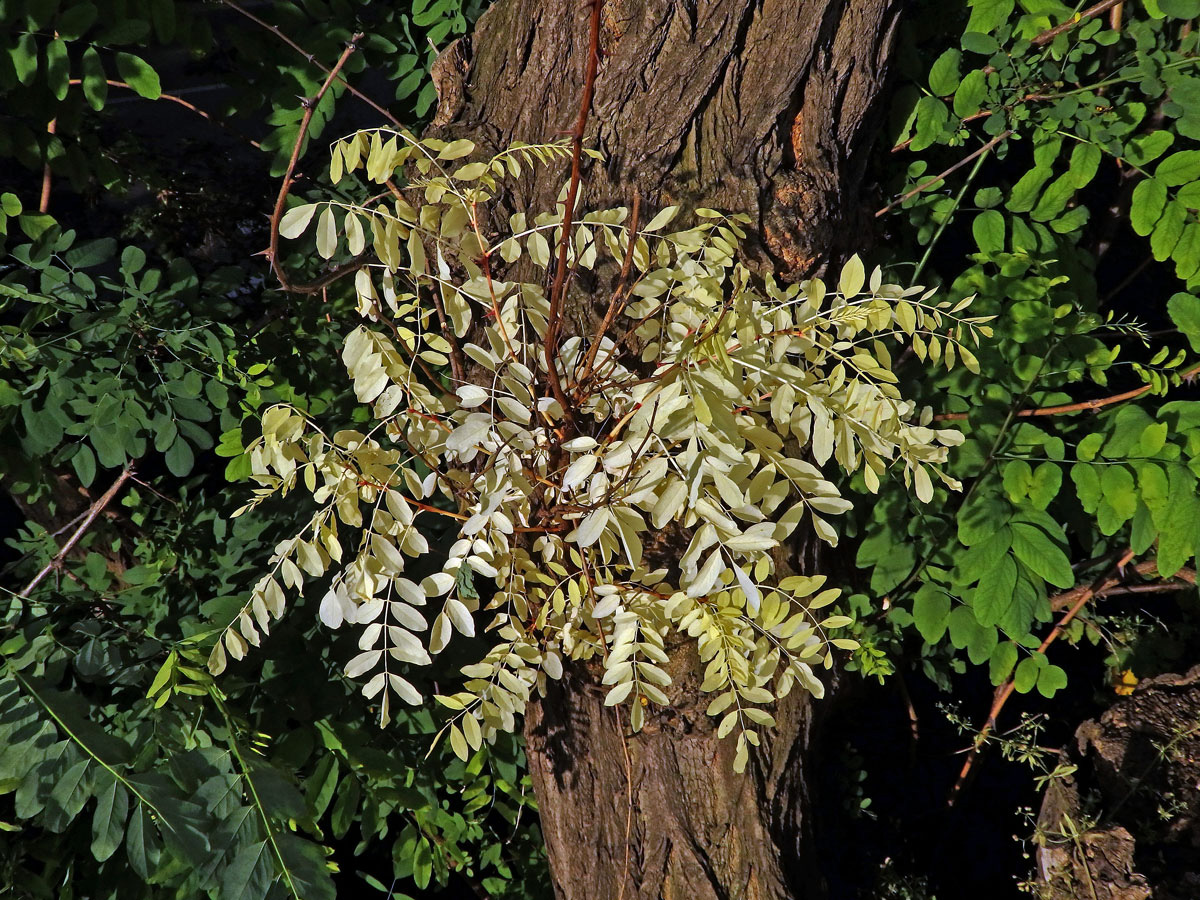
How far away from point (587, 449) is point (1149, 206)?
1.17 meters

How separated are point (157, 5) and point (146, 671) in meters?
1.21

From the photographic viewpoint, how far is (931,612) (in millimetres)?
1662

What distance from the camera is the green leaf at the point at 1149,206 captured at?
1530 millimetres

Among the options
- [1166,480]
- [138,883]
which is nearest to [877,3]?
[1166,480]

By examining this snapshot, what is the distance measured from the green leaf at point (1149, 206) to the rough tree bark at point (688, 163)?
48 cm

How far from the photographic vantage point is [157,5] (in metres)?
1.55

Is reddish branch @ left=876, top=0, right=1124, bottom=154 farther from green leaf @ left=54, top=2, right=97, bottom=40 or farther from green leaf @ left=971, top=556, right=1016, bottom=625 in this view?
green leaf @ left=54, top=2, right=97, bottom=40

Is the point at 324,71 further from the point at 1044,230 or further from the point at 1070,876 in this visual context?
the point at 1070,876

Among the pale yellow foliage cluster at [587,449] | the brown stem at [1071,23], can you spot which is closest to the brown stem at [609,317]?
the pale yellow foliage cluster at [587,449]

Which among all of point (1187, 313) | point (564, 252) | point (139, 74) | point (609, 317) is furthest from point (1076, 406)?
point (139, 74)

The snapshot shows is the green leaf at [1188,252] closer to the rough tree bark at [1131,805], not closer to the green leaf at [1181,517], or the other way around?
the green leaf at [1181,517]

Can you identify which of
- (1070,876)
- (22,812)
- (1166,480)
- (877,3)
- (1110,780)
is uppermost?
(877,3)

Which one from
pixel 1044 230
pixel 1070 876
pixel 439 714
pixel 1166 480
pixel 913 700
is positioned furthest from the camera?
pixel 913 700

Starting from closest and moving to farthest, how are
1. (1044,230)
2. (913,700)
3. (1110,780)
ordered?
1. (1044,230)
2. (1110,780)
3. (913,700)
